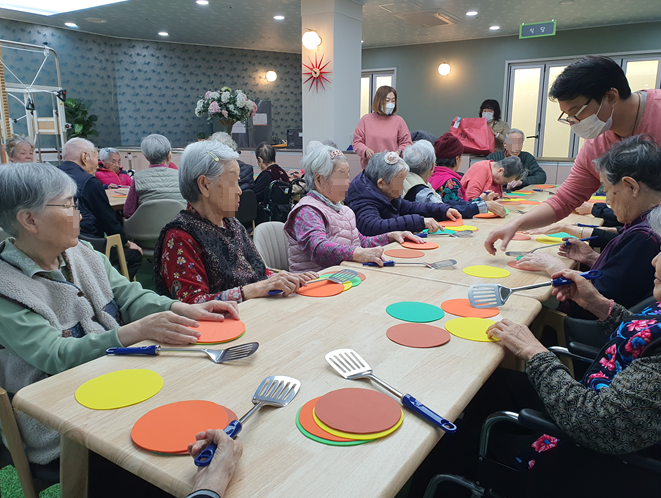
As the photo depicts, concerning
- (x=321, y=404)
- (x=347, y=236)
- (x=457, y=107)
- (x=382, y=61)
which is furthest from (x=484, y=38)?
(x=321, y=404)

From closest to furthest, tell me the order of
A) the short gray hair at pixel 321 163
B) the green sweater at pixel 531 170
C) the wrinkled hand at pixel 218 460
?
the wrinkled hand at pixel 218 460 → the short gray hair at pixel 321 163 → the green sweater at pixel 531 170

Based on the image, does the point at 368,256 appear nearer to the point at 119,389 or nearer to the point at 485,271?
the point at 485,271

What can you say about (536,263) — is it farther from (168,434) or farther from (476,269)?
(168,434)

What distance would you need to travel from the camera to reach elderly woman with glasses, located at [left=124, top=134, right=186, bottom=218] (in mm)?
3709

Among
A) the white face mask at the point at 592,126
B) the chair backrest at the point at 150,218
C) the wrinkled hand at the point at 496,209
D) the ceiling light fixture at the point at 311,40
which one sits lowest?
the chair backrest at the point at 150,218

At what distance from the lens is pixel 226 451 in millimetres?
729

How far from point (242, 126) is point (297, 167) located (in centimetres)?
128

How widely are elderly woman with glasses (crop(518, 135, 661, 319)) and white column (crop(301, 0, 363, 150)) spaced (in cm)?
460

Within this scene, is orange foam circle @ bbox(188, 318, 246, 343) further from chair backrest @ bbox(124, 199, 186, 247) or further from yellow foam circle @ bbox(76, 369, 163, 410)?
chair backrest @ bbox(124, 199, 186, 247)

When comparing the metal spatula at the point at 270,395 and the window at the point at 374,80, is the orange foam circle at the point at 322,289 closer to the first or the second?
the metal spatula at the point at 270,395

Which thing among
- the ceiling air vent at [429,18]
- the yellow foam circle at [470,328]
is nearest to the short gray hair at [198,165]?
the yellow foam circle at [470,328]

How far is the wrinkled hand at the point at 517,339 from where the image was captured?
1.16m

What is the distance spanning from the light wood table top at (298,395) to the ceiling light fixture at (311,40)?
16.8 feet

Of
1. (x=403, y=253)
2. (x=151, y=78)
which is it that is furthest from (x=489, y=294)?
(x=151, y=78)
